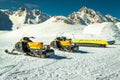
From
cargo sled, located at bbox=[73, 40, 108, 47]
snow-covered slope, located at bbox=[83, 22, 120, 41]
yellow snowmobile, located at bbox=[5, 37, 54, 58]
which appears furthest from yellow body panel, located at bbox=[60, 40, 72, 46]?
snow-covered slope, located at bbox=[83, 22, 120, 41]

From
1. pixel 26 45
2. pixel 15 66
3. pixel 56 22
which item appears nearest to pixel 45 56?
pixel 26 45

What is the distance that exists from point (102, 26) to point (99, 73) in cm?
4285

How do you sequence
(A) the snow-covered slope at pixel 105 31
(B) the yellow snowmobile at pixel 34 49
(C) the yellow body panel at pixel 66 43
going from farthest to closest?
1. (A) the snow-covered slope at pixel 105 31
2. (C) the yellow body panel at pixel 66 43
3. (B) the yellow snowmobile at pixel 34 49

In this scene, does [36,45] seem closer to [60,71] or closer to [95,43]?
[60,71]

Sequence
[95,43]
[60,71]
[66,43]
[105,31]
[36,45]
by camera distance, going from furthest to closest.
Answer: [105,31], [95,43], [66,43], [36,45], [60,71]

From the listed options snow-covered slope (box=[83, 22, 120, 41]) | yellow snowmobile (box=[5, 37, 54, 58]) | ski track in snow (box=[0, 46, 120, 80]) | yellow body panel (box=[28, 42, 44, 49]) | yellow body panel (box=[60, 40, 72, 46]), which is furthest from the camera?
snow-covered slope (box=[83, 22, 120, 41])

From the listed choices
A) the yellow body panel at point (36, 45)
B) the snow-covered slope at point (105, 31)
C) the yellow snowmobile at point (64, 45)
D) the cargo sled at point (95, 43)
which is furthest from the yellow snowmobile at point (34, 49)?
the snow-covered slope at point (105, 31)

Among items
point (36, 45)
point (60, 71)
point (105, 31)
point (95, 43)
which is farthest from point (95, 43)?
point (105, 31)

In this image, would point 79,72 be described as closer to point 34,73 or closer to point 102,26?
point 34,73

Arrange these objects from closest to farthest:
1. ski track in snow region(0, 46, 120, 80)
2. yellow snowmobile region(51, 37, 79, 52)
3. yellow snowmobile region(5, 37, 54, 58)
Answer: ski track in snow region(0, 46, 120, 80) < yellow snowmobile region(5, 37, 54, 58) < yellow snowmobile region(51, 37, 79, 52)

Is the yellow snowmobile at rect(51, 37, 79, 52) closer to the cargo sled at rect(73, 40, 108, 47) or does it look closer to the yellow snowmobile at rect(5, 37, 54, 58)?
the yellow snowmobile at rect(5, 37, 54, 58)

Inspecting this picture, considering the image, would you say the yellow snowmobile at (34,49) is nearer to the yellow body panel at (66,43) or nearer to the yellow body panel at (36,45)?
the yellow body panel at (36,45)

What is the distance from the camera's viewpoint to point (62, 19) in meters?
80.4

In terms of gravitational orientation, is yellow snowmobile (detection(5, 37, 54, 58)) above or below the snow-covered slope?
below
